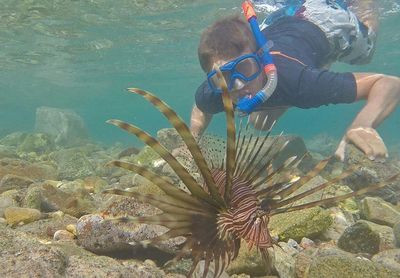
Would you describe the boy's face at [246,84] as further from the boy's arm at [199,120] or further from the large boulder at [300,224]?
the large boulder at [300,224]

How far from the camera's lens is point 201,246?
176 centimetres

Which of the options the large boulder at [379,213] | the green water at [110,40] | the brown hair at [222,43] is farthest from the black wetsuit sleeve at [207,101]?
Result: the green water at [110,40]

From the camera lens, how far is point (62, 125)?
71.5 feet

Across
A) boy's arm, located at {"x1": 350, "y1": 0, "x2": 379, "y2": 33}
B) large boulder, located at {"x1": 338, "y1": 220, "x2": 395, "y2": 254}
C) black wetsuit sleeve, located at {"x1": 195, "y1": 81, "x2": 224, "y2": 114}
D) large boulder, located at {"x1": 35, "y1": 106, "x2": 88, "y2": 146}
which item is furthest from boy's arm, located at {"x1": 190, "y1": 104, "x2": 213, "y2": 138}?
large boulder, located at {"x1": 35, "y1": 106, "x2": 88, "y2": 146}

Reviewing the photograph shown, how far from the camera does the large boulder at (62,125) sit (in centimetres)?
1998

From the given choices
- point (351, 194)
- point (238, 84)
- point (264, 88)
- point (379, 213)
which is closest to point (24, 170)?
point (238, 84)

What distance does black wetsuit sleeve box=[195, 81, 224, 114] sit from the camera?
17.6 feet

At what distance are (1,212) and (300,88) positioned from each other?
11.7ft

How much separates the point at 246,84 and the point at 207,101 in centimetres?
112

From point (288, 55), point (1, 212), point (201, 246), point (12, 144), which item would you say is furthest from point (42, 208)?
point (12, 144)

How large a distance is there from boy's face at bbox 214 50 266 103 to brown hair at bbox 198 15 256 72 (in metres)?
0.10

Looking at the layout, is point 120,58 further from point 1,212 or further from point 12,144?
point 1,212

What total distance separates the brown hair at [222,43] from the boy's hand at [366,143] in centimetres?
167

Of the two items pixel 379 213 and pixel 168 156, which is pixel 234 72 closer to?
pixel 379 213
